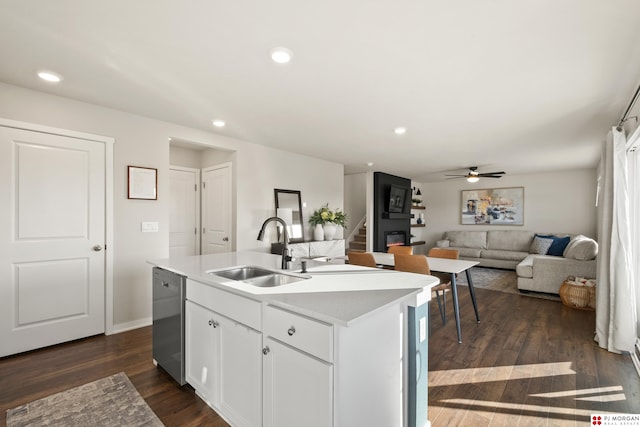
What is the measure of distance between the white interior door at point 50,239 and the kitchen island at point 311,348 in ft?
5.59

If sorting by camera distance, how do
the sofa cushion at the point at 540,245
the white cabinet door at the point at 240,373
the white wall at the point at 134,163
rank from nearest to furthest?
the white cabinet door at the point at 240,373 → the white wall at the point at 134,163 → the sofa cushion at the point at 540,245

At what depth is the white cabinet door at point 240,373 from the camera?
60.3 inches

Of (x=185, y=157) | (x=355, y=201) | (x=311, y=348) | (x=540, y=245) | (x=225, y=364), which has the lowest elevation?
(x=225, y=364)

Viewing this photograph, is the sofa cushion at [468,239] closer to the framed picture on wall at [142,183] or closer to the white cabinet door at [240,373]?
the framed picture on wall at [142,183]

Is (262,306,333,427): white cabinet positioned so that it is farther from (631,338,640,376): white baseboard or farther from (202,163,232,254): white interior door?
(202,163,232,254): white interior door

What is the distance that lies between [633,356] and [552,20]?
112 inches

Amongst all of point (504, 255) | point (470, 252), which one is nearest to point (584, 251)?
point (504, 255)

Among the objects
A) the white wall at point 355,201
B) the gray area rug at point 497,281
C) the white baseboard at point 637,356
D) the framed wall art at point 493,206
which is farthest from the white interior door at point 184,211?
the framed wall art at point 493,206

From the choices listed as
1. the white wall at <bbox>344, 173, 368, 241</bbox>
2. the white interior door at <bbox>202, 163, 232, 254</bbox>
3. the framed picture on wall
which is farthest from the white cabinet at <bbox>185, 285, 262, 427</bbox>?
the white wall at <bbox>344, 173, 368, 241</bbox>

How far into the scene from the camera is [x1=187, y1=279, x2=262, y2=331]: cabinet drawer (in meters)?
1.54

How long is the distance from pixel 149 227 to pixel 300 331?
2.83 metres

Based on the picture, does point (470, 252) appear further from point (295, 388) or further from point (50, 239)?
point (50, 239)

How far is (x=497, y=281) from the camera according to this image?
5785mm

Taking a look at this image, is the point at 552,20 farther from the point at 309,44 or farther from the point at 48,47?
the point at 48,47
